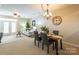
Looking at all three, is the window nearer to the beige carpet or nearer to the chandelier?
the beige carpet

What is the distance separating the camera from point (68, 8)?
85.4 inches

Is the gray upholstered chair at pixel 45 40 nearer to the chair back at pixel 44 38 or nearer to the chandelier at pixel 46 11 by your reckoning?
the chair back at pixel 44 38

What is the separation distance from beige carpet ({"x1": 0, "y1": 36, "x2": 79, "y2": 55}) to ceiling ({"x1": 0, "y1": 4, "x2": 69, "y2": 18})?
18.2 inches

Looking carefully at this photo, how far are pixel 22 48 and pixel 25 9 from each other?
743 millimetres

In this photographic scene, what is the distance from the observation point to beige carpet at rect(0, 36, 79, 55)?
85.6 inches

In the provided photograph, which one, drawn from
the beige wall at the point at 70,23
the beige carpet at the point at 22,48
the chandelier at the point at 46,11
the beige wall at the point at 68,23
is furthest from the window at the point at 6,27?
the beige wall at the point at 70,23

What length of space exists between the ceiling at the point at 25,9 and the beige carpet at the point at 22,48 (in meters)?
0.46
